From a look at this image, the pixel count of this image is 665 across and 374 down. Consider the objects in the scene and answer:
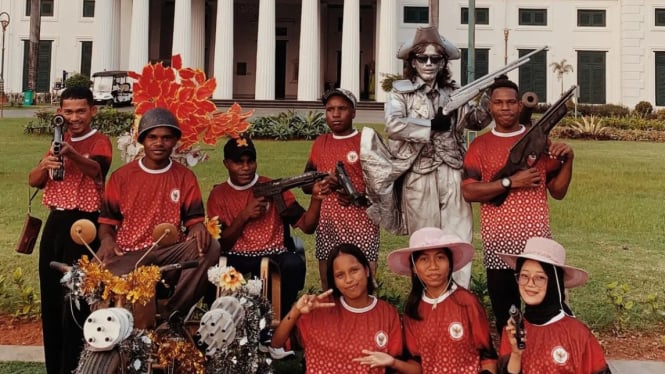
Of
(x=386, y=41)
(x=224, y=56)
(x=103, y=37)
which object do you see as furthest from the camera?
(x=103, y=37)

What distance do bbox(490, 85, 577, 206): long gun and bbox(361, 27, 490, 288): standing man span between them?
0.58 m

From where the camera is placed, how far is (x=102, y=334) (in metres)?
2.81

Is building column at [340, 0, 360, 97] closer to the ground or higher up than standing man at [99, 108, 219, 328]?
higher up

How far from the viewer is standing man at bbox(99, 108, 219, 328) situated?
3645 millimetres

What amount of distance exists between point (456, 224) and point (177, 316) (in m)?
2.04

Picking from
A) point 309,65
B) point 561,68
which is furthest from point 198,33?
point 561,68

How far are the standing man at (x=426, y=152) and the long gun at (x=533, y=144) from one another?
581 mm

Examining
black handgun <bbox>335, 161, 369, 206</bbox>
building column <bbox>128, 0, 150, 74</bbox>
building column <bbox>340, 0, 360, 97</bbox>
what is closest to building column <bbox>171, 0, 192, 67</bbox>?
building column <bbox>128, 0, 150, 74</bbox>

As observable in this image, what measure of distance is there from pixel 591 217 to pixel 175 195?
9225 millimetres

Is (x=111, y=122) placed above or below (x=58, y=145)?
above

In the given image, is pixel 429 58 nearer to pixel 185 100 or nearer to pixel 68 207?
pixel 185 100

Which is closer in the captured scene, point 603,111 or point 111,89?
point 111,89

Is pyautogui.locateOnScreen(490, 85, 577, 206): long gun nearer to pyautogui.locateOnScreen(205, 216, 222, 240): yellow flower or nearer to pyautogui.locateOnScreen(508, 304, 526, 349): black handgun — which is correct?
pyautogui.locateOnScreen(508, 304, 526, 349): black handgun

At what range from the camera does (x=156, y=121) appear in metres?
3.68
